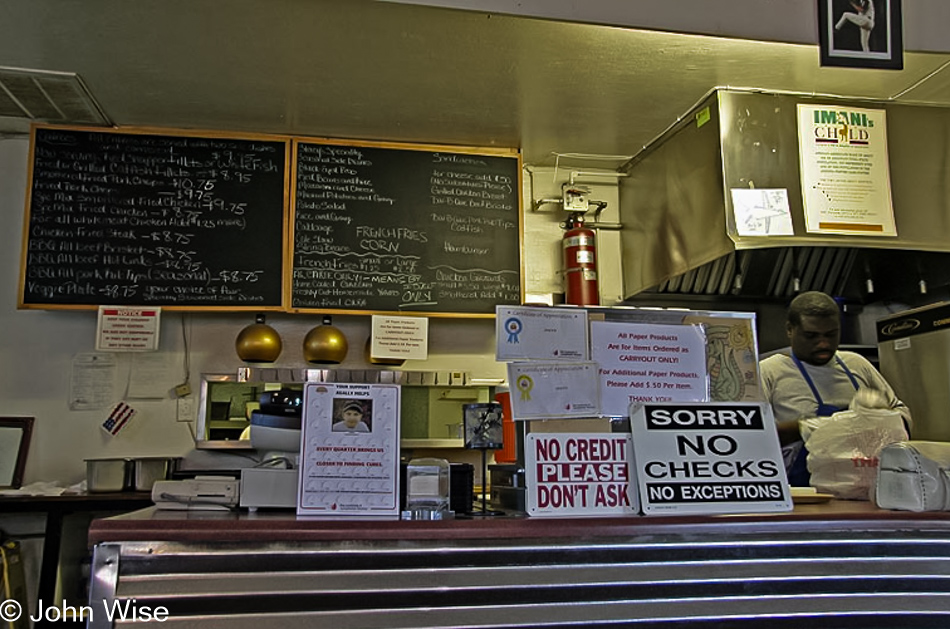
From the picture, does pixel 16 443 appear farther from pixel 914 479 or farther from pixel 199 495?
pixel 914 479

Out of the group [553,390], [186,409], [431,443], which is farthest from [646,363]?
[186,409]

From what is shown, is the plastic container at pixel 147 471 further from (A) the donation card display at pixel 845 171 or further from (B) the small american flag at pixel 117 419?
(A) the donation card display at pixel 845 171

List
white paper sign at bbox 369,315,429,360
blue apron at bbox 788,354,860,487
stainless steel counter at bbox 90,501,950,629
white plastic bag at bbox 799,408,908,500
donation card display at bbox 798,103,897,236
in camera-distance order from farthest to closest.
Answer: white paper sign at bbox 369,315,429,360 < donation card display at bbox 798,103,897,236 < blue apron at bbox 788,354,860,487 < white plastic bag at bbox 799,408,908,500 < stainless steel counter at bbox 90,501,950,629

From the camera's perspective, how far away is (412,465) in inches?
77.6

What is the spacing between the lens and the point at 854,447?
2.30 m

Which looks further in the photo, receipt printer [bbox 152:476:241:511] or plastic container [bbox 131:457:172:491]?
plastic container [bbox 131:457:172:491]

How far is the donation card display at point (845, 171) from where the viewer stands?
367cm

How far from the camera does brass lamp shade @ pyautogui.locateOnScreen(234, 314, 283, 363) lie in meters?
4.04

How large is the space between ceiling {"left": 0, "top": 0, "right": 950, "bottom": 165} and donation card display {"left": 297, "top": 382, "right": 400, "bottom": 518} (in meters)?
1.75

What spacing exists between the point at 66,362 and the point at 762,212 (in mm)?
3682

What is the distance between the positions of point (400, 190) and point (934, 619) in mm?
3278

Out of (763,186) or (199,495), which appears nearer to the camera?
(199,495)

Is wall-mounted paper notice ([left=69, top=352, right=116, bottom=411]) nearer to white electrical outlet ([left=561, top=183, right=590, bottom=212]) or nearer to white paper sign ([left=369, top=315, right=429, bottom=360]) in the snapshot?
white paper sign ([left=369, top=315, right=429, bottom=360])

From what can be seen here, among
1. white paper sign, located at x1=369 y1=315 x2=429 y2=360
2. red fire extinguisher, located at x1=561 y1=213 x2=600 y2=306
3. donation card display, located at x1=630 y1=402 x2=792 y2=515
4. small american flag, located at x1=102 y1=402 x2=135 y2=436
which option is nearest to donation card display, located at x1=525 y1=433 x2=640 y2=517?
donation card display, located at x1=630 y1=402 x2=792 y2=515
